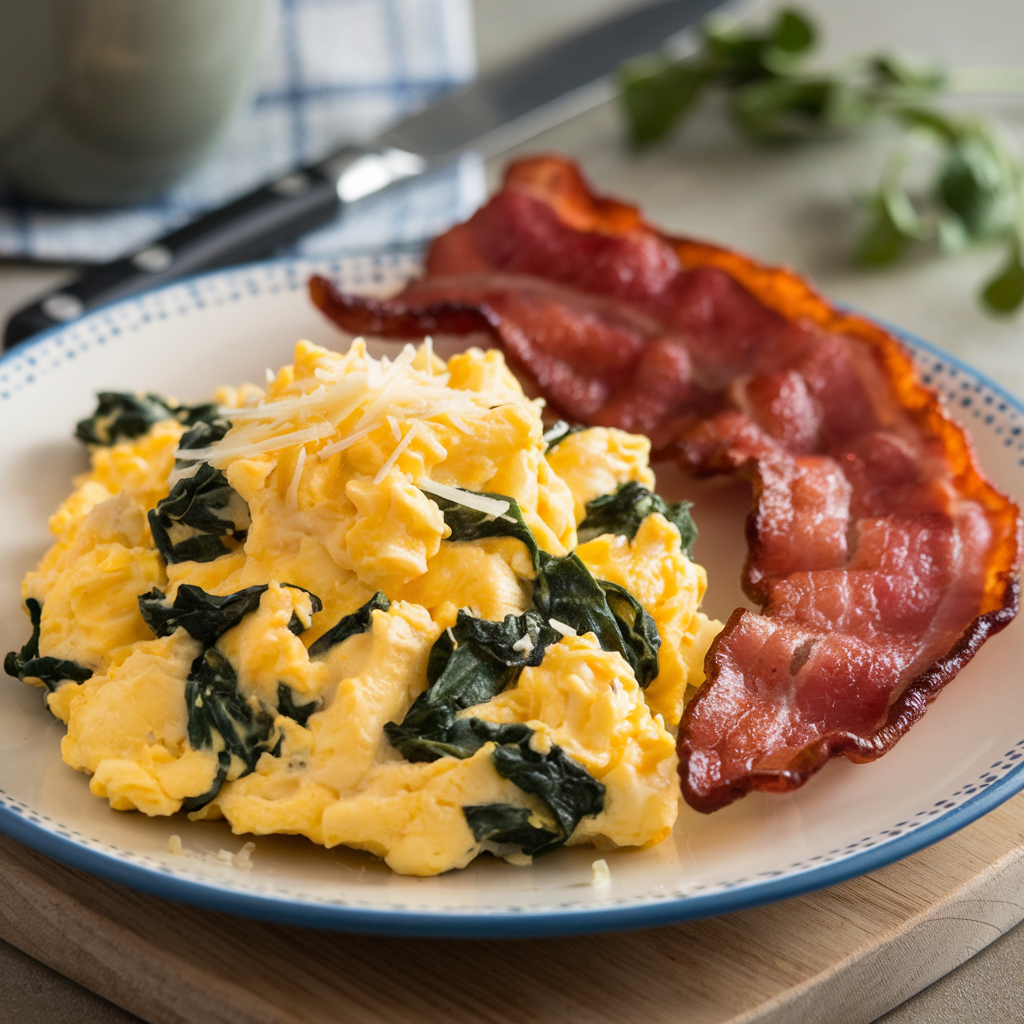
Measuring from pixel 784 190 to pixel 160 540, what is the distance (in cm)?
398

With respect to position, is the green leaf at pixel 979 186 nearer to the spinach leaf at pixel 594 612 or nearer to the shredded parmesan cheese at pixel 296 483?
the spinach leaf at pixel 594 612

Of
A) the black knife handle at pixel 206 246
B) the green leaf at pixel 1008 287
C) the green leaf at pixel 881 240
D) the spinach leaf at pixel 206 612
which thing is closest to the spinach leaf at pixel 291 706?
the spinach leaf at pixel 206 612

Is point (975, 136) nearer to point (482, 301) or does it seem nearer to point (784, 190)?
point (784, 190)

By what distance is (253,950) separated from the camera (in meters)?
2.30

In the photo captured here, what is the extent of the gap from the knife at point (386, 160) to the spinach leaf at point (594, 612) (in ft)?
6.91

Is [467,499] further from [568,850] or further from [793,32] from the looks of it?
[793,32]

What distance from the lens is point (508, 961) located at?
2303 mm

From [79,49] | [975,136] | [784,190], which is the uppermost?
[79,49]

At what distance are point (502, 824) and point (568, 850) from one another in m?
0.17

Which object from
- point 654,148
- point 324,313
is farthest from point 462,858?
point 654,148

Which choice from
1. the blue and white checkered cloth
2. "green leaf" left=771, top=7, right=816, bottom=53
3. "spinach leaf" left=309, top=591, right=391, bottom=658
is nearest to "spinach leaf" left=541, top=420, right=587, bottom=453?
"spinach leaf" left=309, top=591, right=391, bottom=658

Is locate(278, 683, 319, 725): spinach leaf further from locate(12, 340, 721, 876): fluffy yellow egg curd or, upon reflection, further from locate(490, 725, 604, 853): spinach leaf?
locate(490, 725, 604, 853): spinach leaf

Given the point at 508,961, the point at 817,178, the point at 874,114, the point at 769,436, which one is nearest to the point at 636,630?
the point at 508,961

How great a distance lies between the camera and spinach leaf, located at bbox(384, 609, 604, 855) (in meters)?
2.27
